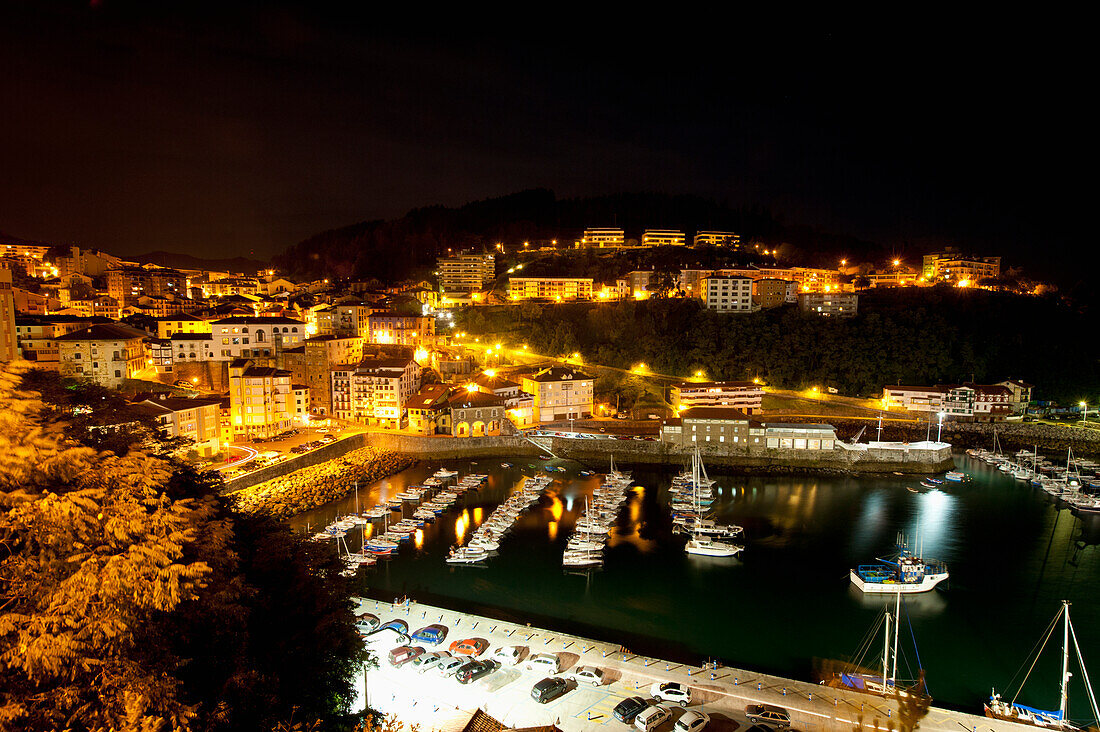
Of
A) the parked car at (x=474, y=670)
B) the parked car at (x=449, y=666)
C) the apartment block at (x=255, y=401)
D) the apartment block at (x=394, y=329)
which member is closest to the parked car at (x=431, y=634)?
the parked car at (x=449, y=666)

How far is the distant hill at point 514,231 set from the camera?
139 ft

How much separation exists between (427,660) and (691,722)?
328 centimetres

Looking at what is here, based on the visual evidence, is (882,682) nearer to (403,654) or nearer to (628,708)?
(628,708)

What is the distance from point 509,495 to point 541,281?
19.7 metres

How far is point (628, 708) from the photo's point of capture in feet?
19.7

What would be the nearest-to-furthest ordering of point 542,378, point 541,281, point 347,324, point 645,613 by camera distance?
1. point 645,613
2. point 542,378
3. point 347,324
4. point 541,281

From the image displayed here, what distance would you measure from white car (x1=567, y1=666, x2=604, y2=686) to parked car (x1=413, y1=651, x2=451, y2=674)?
1.68 metres

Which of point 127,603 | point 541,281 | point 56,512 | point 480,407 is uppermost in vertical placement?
point 541,281

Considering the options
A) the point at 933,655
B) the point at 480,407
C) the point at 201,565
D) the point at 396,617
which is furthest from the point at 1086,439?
the point at 201,565

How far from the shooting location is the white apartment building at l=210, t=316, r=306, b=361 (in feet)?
66.2

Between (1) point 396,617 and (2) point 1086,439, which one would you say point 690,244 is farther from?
(1) point 396,617

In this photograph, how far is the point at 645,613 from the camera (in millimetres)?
9211

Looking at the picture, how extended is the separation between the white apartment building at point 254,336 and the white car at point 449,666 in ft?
55.7

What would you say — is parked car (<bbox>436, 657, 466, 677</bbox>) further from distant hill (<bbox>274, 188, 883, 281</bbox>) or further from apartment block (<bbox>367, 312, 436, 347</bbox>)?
distant hill (<bbox>274, 188, 883, 281</bbox>)
